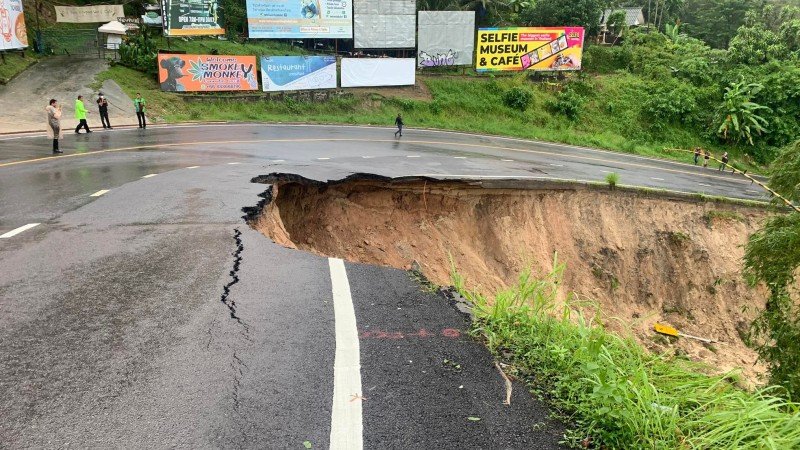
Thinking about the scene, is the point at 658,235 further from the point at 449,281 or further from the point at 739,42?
the point at 739,42

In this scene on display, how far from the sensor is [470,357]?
432cm

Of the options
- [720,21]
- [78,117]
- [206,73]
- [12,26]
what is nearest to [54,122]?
[78,117]

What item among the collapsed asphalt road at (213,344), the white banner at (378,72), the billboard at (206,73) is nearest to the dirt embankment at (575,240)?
the collapsed asphalt road at (213,344)

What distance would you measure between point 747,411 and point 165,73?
29847mm

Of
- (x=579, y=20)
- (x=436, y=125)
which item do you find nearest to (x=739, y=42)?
(x=579, y=20)

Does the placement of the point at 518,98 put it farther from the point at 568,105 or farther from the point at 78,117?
the point at 78,117

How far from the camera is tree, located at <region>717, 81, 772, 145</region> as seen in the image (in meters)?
32.4

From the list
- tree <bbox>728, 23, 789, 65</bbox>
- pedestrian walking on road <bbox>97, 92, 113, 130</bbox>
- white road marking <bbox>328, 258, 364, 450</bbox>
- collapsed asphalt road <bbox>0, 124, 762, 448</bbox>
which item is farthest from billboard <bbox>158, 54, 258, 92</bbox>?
tree <bbox>728, 23, 789, 65</bbox>

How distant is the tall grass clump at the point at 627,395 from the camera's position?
3.08 metres

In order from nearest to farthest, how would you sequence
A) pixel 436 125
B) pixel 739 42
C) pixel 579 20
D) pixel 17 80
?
pixel 17 80 < pixel 436 125 < pixel 739 42 < pixel 579 20

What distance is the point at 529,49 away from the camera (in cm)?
3606

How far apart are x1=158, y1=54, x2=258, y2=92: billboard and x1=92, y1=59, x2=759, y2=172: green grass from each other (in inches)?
30.6

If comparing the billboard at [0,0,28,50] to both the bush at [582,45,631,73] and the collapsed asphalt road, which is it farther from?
the bush at [582,45,631,73]

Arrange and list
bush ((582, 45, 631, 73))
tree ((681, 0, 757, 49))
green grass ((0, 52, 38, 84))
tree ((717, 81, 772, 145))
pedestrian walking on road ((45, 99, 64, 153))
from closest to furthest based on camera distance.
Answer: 1. pedestrian walking on road ((45, 99, 64, 153))
2. green grass ((0, 52, 38, 84))
3. tree ((717, 81, 772, 145))
4. bush ((582, 45, 631, 73))
5. tree ((681, 0, 757, 49))
